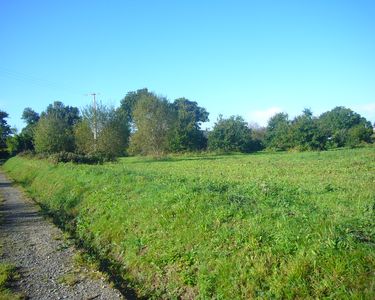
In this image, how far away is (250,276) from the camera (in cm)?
522

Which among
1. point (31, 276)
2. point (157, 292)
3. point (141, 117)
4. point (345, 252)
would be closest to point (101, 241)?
point (31, 276)

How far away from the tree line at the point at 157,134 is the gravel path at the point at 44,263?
22.0 meters

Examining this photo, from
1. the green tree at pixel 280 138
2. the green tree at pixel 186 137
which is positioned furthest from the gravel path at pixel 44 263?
the green tree at pixel 280 138

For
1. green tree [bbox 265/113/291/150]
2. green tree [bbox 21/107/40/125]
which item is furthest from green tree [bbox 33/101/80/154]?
green tree [bbox 21/107/40/125]

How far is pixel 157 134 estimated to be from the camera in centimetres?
5050

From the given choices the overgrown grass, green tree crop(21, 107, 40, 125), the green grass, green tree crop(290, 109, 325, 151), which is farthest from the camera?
green tree crop(21, 107, 40, 125)

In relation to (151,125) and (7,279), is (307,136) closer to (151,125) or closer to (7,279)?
(151,125)

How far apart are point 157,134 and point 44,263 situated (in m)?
43.5

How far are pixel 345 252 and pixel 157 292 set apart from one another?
125 inches

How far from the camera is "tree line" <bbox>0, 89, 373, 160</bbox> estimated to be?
4478cm

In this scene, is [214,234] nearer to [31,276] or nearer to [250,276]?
[250,276]

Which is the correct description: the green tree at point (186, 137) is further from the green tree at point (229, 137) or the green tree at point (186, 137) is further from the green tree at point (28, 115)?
the green tree at point (28, 115)

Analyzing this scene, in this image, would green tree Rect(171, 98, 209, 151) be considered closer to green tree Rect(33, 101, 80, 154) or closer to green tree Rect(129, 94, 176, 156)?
green tree Rect(129, 94, 176, 156)

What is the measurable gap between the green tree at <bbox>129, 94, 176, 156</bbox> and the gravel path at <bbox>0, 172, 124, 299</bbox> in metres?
38.4
